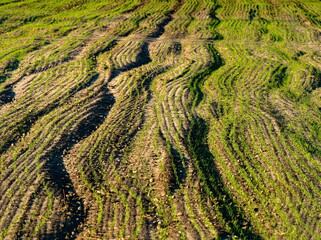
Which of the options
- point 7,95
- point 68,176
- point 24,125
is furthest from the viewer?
point 7,95

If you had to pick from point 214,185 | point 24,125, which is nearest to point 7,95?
point 24,125

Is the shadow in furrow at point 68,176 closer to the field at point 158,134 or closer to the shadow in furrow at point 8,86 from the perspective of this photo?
the field at point 158,134

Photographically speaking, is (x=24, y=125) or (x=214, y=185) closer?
(x=214, y=185)

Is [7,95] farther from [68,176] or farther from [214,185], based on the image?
[214,185]

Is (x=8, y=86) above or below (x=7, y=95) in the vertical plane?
above

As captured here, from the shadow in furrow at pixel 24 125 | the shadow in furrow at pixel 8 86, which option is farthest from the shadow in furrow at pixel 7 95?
the shadow in furrow at pixel 24 125

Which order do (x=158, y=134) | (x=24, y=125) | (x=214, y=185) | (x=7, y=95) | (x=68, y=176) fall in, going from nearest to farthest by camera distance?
(x=214, y=185)
(x=68, y=176)
(x=158, y=134)
(x=24, y=125)
(x=7, y=95)
